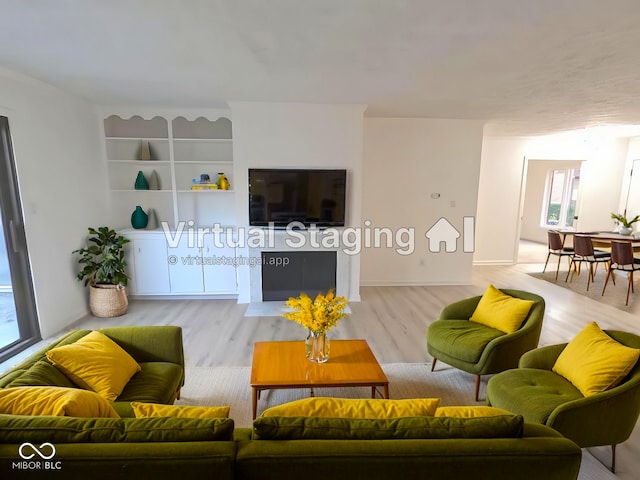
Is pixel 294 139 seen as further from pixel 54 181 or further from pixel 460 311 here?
pixel 460 311

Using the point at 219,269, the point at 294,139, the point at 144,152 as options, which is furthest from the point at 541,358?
the point at 144,152

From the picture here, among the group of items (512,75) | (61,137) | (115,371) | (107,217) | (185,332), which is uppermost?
(512,75)

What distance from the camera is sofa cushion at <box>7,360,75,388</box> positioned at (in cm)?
156

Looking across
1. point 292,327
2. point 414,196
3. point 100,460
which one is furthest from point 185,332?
point 414,196

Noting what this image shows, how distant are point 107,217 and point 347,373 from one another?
155 inches

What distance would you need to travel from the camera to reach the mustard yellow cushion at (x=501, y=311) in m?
2.57

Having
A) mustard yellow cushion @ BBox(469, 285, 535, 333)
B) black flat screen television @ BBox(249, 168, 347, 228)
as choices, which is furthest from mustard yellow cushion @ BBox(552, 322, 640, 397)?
black flat screen television @ BBox(249, 168, 347, 228)

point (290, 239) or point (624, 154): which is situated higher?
point (624, 154)

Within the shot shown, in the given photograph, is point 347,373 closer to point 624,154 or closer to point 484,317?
point 484,317

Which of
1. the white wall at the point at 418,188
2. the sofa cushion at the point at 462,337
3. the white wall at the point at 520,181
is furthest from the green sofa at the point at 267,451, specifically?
the white wall at the point at 520,181

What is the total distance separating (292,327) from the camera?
378 centimetres

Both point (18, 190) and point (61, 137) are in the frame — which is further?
point (61, 137)

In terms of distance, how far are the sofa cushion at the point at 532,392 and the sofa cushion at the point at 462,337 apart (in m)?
0.34

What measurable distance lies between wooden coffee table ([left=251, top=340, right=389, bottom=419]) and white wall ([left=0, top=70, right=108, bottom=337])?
2.53m
